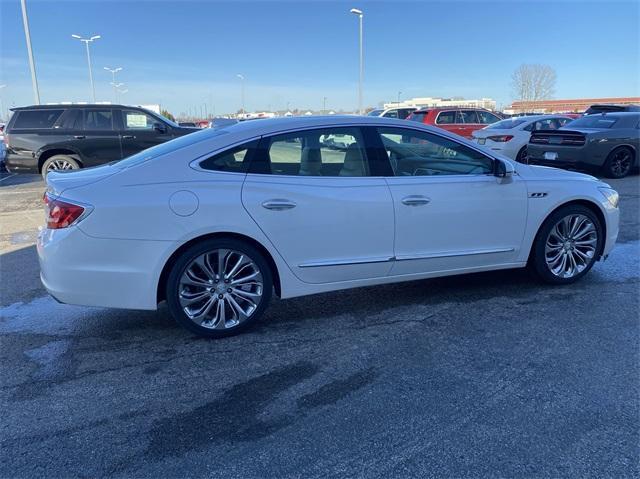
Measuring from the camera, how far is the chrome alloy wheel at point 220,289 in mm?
3672

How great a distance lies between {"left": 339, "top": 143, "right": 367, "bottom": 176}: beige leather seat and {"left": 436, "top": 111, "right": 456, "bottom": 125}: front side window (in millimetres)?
14220

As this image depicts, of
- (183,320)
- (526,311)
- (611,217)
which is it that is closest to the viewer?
(183,320)

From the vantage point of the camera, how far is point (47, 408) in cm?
291

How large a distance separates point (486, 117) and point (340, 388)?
1702cm

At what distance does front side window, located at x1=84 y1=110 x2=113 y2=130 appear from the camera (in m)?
11.3

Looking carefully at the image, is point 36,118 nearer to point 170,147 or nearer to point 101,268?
point 170,147

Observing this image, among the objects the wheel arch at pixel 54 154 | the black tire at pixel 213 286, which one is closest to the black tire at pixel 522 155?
the wheel arch at pixel 54 154

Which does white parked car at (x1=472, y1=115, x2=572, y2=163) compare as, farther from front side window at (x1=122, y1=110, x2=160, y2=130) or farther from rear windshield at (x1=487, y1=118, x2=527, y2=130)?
front side window at (x1=122, y1=110, x2=160, y2=130)

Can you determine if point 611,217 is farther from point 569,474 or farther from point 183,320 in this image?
point 183,320

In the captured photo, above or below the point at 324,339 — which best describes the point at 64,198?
above

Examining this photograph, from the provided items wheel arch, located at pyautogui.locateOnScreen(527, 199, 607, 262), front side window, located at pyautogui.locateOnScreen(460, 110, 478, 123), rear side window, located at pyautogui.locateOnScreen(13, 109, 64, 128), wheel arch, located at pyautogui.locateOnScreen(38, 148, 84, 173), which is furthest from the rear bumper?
front side window, located at pyautogui.locateOnScreen(460, 110, 478, 123)

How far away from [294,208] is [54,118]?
9610mm

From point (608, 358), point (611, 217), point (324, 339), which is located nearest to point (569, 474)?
point (608, 358)

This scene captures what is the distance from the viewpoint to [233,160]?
375 cm
